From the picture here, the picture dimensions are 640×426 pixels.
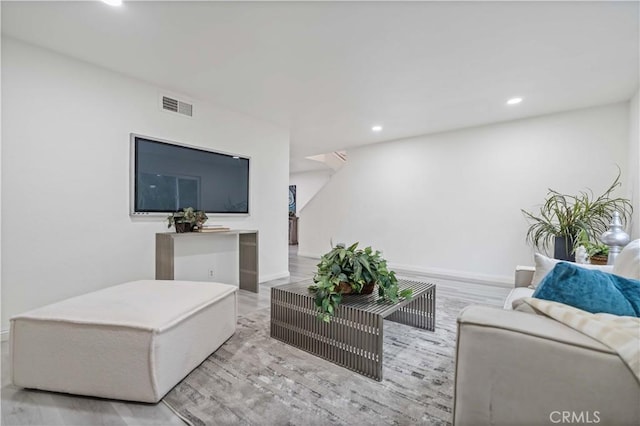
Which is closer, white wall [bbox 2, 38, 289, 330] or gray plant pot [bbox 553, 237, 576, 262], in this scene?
white wall [bbox 2, 38, 289, 330]

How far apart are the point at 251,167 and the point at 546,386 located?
3.77 m

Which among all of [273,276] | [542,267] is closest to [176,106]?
[273,276]

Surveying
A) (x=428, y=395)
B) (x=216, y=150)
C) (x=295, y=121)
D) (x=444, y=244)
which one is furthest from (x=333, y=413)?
(x=444, y=244)

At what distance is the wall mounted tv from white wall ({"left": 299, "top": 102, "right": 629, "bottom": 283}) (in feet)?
8.83

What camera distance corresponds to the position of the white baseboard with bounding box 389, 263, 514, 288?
4.11 metres

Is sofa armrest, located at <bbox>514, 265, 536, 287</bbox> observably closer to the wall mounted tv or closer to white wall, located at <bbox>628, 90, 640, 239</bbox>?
white wall, located at <bbox>628, 90, 640, 239</bbox>

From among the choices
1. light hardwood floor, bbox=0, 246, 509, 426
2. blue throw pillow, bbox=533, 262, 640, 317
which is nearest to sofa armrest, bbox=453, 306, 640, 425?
blue throw pillow, bbox=533, 262, 640, 317

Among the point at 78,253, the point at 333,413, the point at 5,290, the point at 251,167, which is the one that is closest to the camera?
the point at 333,413

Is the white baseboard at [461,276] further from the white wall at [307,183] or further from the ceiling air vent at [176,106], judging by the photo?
the white wall at [307,183]

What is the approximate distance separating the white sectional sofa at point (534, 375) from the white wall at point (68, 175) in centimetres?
300

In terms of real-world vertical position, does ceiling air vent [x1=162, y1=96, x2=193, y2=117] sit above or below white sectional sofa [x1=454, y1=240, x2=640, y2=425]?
above

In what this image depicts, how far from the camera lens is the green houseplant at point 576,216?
334cm

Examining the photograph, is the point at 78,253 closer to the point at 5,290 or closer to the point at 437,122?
the point at 5,290

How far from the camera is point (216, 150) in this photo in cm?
357
